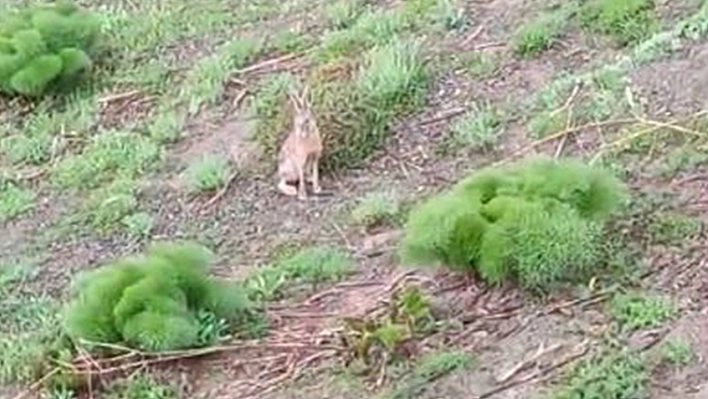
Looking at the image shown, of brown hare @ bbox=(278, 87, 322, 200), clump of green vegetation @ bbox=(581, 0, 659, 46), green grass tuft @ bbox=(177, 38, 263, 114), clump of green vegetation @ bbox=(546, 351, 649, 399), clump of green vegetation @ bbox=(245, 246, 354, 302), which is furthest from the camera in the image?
green grass tuft @ bbox=(177, 38, 263, 114)

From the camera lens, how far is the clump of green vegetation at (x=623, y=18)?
6551 millimetres

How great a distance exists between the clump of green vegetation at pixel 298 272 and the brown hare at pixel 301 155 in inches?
23.3

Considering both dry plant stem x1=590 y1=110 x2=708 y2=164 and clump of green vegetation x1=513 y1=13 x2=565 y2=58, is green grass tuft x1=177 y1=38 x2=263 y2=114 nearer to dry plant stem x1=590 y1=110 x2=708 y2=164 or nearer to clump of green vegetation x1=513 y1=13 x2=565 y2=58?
clump of green vegetation x1=513 y1=13 x2=565 y2=58

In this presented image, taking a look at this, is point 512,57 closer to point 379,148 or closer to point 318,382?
point 379,148

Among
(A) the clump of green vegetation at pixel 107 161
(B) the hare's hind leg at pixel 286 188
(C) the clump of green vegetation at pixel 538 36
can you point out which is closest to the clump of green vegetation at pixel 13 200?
(A) the clump of green vegetation at pixel 107 161

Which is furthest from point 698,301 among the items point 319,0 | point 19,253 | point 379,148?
point 319,0

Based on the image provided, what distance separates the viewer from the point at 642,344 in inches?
174

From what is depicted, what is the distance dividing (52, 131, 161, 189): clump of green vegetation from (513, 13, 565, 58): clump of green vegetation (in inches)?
58.2

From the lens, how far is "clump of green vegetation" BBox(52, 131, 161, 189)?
6.57 m

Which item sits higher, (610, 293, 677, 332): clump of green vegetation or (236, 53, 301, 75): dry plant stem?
(610, 293, 677, 332): clump of green vegetation

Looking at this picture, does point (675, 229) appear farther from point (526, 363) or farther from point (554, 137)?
point (554, 137)

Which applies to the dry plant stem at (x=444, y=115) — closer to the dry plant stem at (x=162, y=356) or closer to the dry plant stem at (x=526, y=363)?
the dry plant stem at (x=162, y=356)

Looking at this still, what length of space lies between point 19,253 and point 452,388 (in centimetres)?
220

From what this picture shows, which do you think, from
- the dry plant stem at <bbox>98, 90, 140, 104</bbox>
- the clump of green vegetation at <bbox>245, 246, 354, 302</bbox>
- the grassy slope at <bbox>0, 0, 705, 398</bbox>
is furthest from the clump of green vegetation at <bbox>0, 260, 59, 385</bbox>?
the dry plant stem at <bbox>98, 90, 140, 104</bbox>
